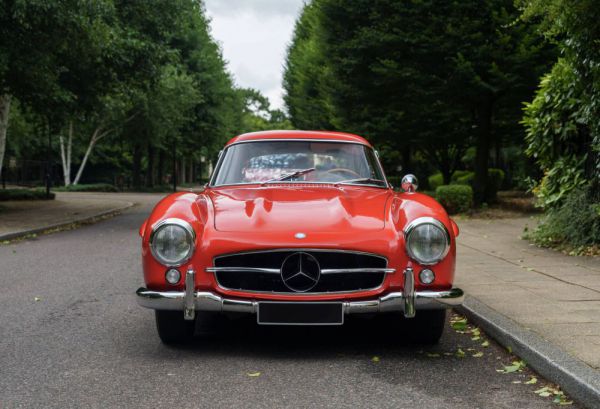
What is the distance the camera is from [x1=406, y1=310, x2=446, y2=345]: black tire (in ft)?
14.7

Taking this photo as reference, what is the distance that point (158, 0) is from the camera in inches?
724

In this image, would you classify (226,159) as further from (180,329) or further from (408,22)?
(408,22)

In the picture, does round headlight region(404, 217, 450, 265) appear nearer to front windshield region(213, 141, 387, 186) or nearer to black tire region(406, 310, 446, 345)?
black tire region(406, 310, 446, 345)

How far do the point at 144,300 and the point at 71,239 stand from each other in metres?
8.60

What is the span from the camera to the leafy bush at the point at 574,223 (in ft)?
29.7

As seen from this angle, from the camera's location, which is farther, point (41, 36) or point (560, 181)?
point (41, 36)

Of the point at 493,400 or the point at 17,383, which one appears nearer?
the point at 493,400

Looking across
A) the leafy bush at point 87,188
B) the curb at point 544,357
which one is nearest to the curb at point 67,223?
the curb at point 544,357

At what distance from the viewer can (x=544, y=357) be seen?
392cm

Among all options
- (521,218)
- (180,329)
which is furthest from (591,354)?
(521,218)

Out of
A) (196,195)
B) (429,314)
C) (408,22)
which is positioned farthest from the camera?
(408,22)

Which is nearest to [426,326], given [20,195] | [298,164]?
[298,164]

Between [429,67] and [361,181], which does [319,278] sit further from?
[429,67]

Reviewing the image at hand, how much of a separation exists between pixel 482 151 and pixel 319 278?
51.3ft
